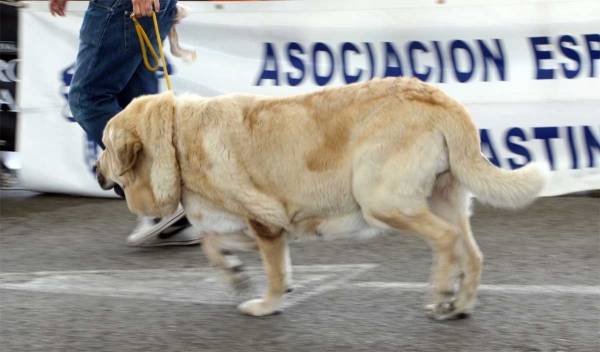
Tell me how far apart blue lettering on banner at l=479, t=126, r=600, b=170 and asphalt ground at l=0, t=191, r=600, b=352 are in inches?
14.1

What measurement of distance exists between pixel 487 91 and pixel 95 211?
2.83 meters

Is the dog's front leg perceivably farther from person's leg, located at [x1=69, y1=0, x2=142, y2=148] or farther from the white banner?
the white banner

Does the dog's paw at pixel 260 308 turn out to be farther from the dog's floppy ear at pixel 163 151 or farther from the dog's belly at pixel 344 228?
the dog's floppy ear at pixel 163 151

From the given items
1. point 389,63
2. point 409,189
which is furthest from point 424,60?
point 409,189

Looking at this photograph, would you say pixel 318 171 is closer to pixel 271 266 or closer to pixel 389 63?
pixel 271 266

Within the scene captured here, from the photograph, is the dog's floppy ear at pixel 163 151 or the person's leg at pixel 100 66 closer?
the dog's floppy ear at pixel 163 151

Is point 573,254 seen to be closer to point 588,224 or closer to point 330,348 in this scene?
point 588,224

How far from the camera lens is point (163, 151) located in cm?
367

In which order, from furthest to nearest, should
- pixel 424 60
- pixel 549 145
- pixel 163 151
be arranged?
1. pixel 424 60
2. pixel 549 145
3. pixel 163 151

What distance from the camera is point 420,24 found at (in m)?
6.08

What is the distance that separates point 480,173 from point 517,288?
0.95 meters

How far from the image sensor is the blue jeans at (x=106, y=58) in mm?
4477

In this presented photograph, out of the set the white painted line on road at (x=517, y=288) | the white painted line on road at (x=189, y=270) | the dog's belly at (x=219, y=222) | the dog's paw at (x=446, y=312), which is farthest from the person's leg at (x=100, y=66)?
the dog's paw at (x=446, y=312)

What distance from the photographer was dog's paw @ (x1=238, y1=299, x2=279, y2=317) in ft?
12.4
